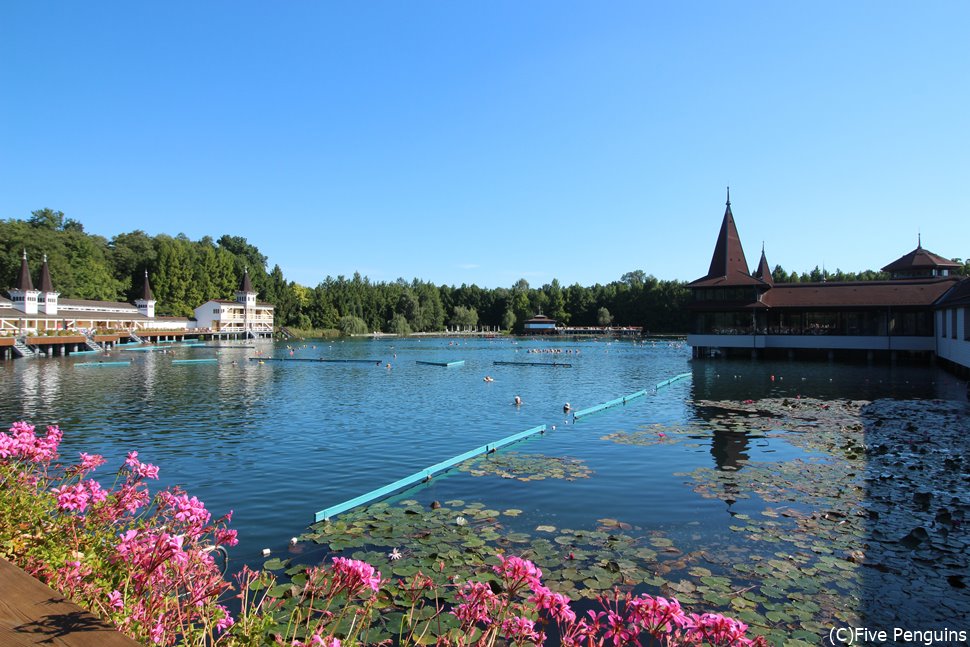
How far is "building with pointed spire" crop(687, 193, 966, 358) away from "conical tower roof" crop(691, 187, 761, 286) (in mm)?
86

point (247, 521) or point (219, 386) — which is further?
point (219, 386)

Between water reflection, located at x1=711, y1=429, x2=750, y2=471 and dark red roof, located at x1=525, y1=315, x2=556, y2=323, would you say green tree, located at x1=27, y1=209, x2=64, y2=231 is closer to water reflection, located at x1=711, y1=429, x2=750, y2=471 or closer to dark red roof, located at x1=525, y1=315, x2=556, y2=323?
dark red roof, located at x1=525, y1=315, x2=556, y2=323

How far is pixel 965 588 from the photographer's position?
8.13 meters

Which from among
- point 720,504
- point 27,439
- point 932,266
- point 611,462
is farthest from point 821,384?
point 27,439

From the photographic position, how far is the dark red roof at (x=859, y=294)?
4816 cm

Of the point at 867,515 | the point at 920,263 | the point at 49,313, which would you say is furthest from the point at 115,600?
the point at 49,313

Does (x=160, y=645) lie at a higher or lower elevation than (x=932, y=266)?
lower

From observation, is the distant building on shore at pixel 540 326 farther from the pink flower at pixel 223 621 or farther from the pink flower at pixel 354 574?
the pink flower at pixel 354 574

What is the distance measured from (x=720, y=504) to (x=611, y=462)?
13.6 feet

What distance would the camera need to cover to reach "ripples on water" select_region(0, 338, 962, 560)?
1279 centimetres

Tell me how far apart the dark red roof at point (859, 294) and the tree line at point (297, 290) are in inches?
1378

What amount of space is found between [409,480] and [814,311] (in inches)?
1917

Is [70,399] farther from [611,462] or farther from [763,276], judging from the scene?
[763,276]

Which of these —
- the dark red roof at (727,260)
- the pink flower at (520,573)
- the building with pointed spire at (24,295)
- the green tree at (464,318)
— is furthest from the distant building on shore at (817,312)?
the green tree at (464,318)
